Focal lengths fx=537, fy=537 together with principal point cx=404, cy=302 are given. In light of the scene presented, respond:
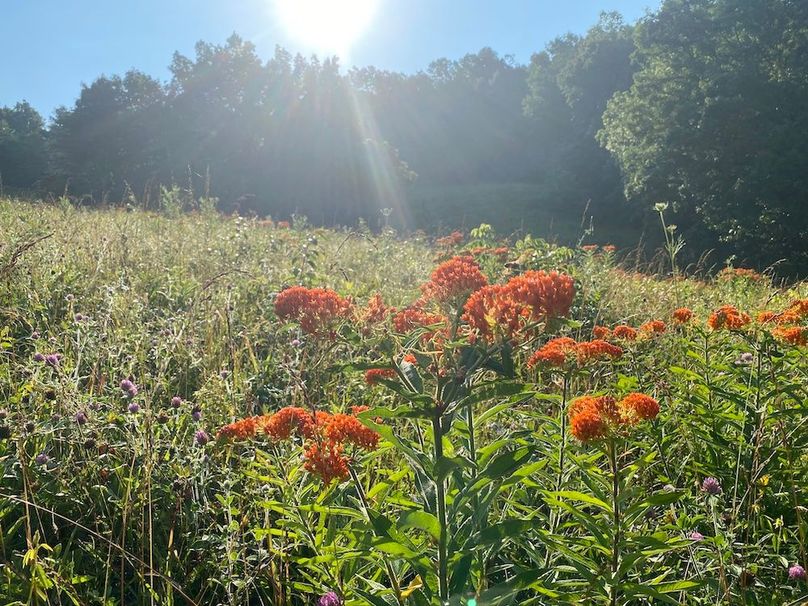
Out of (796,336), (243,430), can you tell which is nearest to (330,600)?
(243,430)

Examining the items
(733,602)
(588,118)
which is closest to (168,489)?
(733,602)

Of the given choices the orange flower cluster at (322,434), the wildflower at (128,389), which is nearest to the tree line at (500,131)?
the wildflower at (128,389)

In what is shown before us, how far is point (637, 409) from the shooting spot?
48.2 inches

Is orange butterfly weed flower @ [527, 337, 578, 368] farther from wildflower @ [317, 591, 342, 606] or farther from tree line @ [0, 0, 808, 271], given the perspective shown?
tree line @ [0, 0, 808, 271]

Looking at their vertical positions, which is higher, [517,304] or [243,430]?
[517,304]

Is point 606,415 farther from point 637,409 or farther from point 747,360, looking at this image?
point 747,360

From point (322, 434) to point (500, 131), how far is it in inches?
1601

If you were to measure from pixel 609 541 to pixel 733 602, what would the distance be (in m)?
0.41

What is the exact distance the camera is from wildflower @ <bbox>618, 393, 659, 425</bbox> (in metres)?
1.20

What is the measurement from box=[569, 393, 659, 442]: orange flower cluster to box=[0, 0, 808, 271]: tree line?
475 cm

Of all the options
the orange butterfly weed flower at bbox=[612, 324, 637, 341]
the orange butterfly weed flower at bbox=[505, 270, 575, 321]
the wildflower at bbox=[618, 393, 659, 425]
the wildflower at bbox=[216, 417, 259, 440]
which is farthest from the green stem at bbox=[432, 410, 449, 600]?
the orange butterfly weed flower at bbox=[612, 324, 637, 341]

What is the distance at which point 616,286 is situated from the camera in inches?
201

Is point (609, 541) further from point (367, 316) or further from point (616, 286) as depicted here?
point (616, 286)

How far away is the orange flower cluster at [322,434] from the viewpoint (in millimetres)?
1160
